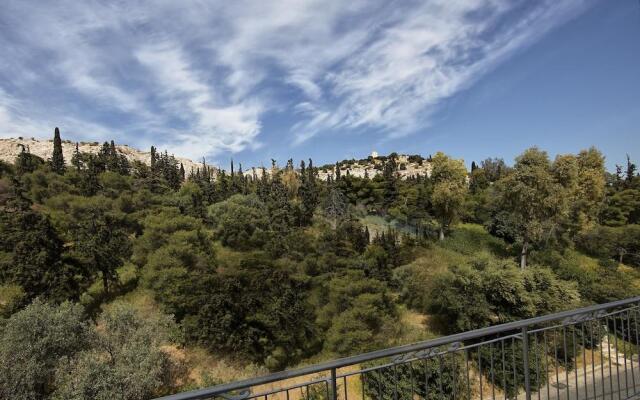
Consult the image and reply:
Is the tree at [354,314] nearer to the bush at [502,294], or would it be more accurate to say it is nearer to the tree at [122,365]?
the bush at [502,294]

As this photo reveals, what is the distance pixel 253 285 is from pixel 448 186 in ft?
72.2

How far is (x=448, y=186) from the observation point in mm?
31953

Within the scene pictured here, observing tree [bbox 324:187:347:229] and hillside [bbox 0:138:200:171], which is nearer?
tree [bbox 324:187:347:229]

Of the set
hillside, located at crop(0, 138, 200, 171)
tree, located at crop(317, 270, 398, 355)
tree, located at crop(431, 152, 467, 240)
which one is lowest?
tree, located at crop(317, 270, 398, 355)

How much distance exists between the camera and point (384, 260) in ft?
82.9

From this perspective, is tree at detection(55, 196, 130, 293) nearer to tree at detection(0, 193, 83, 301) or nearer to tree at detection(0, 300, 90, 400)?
tree at detection(0, 193, 83, 301)

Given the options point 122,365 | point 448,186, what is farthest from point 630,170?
point 122,365

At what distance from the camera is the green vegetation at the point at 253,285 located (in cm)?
1301

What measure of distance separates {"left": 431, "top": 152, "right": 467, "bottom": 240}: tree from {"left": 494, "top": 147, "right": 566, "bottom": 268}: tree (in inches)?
239

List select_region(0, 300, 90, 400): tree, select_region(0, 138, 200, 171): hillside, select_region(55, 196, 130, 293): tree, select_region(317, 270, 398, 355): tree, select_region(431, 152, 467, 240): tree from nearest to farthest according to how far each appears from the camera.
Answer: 1. select_region(0, 300, 90, 400): tree
2. select_region(317, 270, 398, 355): tree
3. select_region(55, 196, 130, 293): tree
4. select_region(431, 152, 467, 240): tree
5. select_region(0, 138, 200, 171): hillside

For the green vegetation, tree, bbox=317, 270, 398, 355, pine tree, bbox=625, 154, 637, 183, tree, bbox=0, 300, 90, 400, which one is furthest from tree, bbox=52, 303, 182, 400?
pine tree, bbox=625, 154, 637, 183

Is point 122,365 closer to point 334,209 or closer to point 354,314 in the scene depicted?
point 354,314

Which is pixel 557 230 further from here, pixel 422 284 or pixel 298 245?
pixel 298 245

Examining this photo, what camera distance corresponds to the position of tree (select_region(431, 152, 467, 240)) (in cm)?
3164
